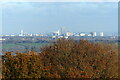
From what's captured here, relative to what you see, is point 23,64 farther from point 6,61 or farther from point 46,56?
point 46,56

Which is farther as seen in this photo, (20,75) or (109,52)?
(109,52)

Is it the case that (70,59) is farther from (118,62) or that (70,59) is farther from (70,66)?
(118,62)

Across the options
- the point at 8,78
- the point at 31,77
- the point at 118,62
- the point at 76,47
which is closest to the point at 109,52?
the point at 118,62

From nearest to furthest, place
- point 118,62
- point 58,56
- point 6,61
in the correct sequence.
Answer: point 6,61 → point 58,56 → point 118,62

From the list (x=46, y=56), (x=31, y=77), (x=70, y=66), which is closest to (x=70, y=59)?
(x=70, y=66)

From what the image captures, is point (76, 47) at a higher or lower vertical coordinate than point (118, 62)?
higher

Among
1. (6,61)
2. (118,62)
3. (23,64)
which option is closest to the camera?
(23,64)
